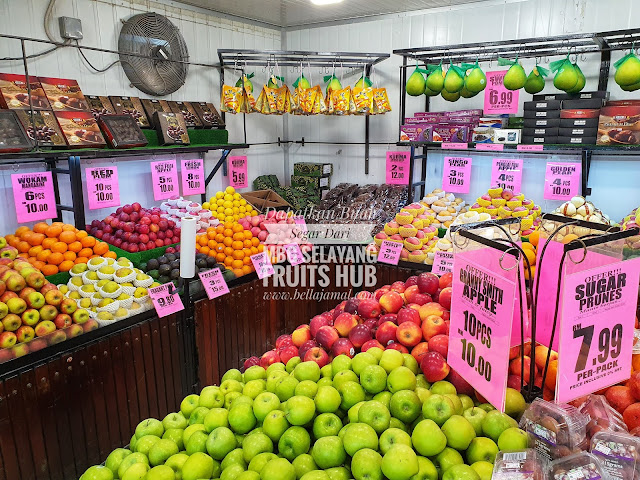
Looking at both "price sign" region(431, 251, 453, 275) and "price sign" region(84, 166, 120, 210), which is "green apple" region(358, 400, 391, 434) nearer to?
"price sign" region(431, 251, 453, 275)

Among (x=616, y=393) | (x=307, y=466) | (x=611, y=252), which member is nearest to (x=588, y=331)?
(x=611, y=252)

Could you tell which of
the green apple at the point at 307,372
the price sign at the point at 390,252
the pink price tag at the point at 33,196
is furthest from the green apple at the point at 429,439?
the pink price tag at the point at 33,196

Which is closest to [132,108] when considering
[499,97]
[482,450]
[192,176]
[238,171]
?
[192,176]

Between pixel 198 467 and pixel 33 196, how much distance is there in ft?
9.55

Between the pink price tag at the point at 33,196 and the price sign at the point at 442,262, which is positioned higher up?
the pink price tag at the point at 33,196

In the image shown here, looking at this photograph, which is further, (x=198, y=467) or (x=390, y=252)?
(x=390, y=252)

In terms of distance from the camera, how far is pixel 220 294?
346 centimetres

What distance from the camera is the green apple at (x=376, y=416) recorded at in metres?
1.41

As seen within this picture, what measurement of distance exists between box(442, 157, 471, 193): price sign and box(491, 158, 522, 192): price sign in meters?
0.25

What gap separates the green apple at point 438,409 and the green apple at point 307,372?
A: 1.45 ft

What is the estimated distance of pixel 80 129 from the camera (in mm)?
3572

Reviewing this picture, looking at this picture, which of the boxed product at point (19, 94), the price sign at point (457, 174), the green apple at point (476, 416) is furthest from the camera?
the price sign at point (457, 174)

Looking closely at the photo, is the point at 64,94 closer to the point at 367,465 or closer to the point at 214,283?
the point at 214,283

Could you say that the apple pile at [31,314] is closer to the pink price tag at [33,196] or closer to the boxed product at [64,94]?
the pink price tag at [33,196]
